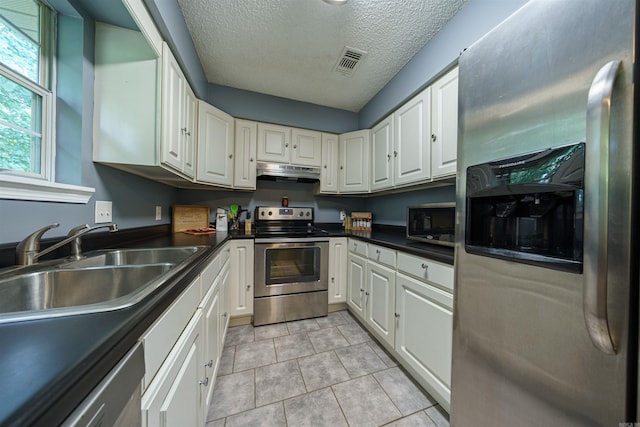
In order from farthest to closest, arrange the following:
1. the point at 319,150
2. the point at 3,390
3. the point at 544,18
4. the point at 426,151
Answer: the point at 319,150
the point at 426,151
the point at 544,18
the point at 3,390

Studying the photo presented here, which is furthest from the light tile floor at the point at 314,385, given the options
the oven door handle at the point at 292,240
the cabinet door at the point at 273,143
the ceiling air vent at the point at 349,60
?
the ceiling air vent at the point at 349,60

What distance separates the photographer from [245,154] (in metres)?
2.30

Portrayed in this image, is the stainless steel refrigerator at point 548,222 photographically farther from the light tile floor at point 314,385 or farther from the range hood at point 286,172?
the range hood at point 286,172

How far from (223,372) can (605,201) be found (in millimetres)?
1963

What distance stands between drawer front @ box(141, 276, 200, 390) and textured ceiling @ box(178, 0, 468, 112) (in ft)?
5.89

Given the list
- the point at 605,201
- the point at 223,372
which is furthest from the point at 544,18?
the point at 223,372

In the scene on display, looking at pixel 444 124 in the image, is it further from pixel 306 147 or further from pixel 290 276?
pixel 290 276

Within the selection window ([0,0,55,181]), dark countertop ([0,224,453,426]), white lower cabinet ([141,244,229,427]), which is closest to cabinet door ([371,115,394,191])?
white lower cabinet ([141,244,229,427])

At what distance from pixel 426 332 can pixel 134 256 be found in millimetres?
1689

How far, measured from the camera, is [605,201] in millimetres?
533

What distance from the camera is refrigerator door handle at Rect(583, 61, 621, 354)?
524 mm

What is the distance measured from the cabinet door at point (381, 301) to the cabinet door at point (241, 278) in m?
1.08

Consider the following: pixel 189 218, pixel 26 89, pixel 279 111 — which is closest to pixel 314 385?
pixel 189 218

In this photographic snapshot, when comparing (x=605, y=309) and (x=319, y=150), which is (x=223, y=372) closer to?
(x=605, y=309)
